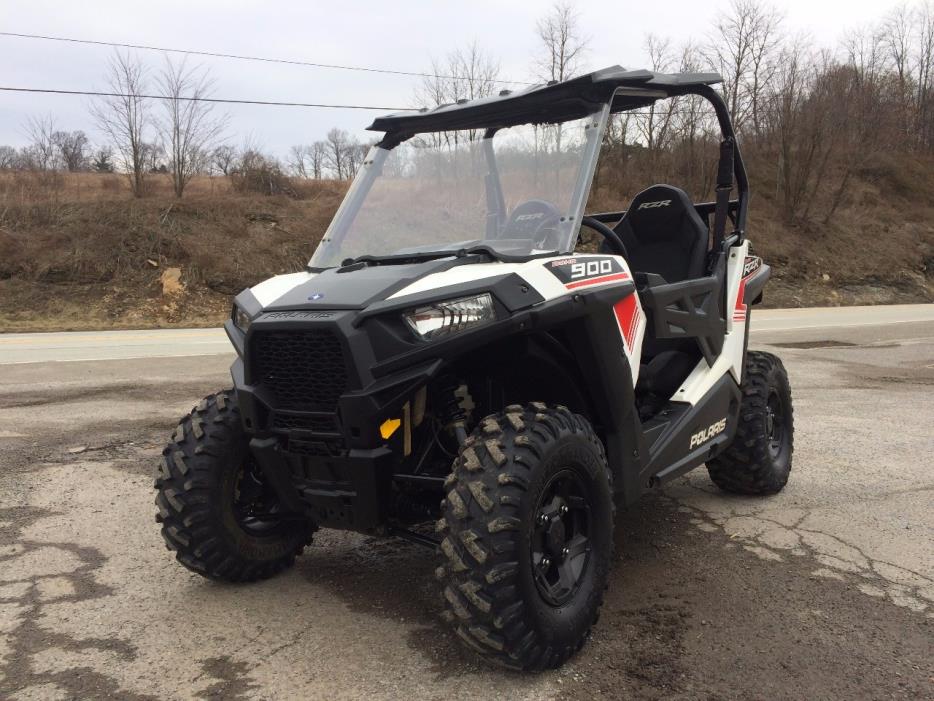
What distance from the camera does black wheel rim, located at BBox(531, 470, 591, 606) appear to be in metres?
2.93

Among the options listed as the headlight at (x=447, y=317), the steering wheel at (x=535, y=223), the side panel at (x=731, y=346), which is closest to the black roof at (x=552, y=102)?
the steering wheel at (x=535, y=223)

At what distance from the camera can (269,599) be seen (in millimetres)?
3551

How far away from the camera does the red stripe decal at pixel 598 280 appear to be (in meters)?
3.11

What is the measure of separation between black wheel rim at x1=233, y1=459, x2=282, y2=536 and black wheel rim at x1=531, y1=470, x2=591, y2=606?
1.39m

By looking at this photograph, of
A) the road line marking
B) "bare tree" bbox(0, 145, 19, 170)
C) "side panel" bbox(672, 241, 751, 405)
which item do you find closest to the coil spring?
"side panel" bbox(672, 241, 751, 405)

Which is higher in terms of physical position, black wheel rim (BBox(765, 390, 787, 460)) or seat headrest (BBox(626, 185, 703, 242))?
seat headrest (BBox(626, 185, 703, 242))

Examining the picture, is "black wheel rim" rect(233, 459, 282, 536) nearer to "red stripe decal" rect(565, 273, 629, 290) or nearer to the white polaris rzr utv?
the white polaris rzr utv

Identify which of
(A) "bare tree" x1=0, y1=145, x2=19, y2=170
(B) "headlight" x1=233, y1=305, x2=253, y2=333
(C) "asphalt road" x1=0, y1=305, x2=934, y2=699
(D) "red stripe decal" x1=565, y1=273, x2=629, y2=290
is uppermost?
(A) "bare tree" x1=0, y1=145, x2=19, y2=170

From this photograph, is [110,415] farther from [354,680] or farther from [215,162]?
[215,162]

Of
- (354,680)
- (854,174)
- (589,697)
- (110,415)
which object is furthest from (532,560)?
(854,174)

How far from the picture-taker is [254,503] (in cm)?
372

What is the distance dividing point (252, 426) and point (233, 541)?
0.75 metres

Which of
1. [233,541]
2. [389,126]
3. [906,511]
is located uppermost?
[389,126]

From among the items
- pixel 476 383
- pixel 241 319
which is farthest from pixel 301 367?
pixel 476 383
